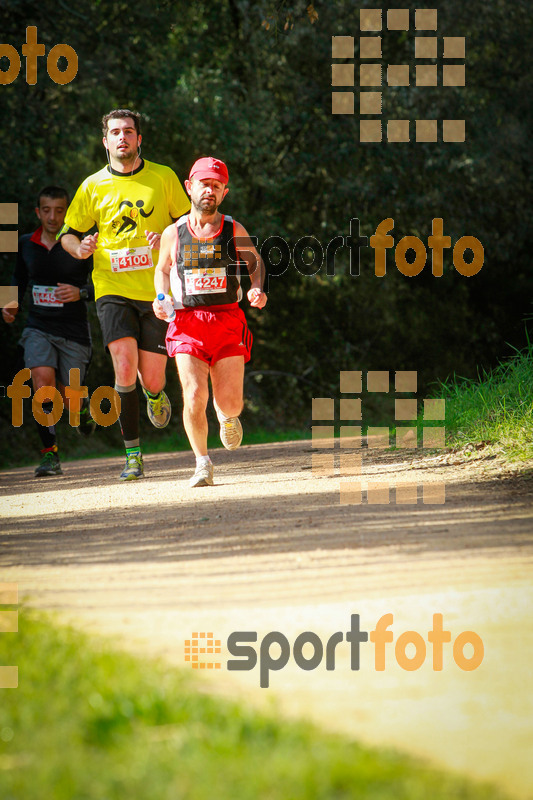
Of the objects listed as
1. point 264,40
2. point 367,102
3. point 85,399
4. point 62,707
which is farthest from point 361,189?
point 62,707

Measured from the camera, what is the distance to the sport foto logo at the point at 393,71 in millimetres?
17312

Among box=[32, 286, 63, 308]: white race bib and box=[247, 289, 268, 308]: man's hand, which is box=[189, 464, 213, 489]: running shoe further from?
box=[32, 286, 63, 308]: white race bib

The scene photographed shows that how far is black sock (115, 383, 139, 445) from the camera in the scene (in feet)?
27.5

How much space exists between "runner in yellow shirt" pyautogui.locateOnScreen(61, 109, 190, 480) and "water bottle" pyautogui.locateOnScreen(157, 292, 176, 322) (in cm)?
78

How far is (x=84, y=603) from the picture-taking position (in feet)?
13.1

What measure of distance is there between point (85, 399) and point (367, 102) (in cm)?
894

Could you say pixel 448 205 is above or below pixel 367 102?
below

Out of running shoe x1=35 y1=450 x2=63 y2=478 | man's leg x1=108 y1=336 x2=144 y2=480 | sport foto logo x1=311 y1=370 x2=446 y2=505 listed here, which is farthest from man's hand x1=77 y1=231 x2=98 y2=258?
running shoe x1=35 y1=450 x2=63 y2=478

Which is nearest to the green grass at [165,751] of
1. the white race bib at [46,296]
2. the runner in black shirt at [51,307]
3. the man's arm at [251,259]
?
the man's arm at [251,259]

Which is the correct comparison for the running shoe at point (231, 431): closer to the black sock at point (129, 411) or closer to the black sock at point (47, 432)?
the black sock at point (129, 411)

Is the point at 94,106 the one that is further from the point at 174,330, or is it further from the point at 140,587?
the point at 140,587

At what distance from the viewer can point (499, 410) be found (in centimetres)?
827

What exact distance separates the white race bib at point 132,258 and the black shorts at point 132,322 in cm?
26

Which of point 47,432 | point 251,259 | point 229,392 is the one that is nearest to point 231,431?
point 229,392
